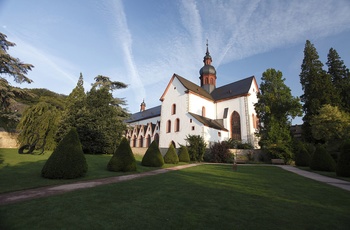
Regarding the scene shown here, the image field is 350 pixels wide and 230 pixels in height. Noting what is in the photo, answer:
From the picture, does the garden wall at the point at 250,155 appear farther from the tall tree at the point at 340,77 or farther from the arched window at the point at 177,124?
the tall tree at the point at 340,77

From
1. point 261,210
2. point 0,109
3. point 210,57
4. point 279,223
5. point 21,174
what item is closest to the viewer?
point 279,223

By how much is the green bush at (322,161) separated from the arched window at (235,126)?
15222mm

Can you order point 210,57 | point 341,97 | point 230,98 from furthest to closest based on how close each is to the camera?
point 210,57 → point 230,98 → point 341,97

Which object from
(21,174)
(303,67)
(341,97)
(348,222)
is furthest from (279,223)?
(303,67)

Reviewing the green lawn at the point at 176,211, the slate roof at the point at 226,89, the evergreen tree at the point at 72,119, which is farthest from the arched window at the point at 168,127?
the green lawn at the point at 176,211

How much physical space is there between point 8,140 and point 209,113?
100 ft

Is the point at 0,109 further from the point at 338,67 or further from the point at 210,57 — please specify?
the point at 338,67

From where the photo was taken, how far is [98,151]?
25141 mm

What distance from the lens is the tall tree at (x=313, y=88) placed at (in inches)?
1169

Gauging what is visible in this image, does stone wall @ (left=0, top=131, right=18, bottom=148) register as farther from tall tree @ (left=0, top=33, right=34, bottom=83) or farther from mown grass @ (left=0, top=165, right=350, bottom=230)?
mown grass @ (left=0, top=165, right=350, bottom=230)

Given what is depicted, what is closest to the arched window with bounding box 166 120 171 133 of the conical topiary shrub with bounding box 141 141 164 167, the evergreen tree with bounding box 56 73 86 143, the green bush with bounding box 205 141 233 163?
the green bush with bounding box 205 141 233 163

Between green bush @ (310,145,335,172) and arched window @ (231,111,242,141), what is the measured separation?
1522cm

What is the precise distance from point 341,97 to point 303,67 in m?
8.24

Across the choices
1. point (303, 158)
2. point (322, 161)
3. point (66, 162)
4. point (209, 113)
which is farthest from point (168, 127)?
point (66, 162)
